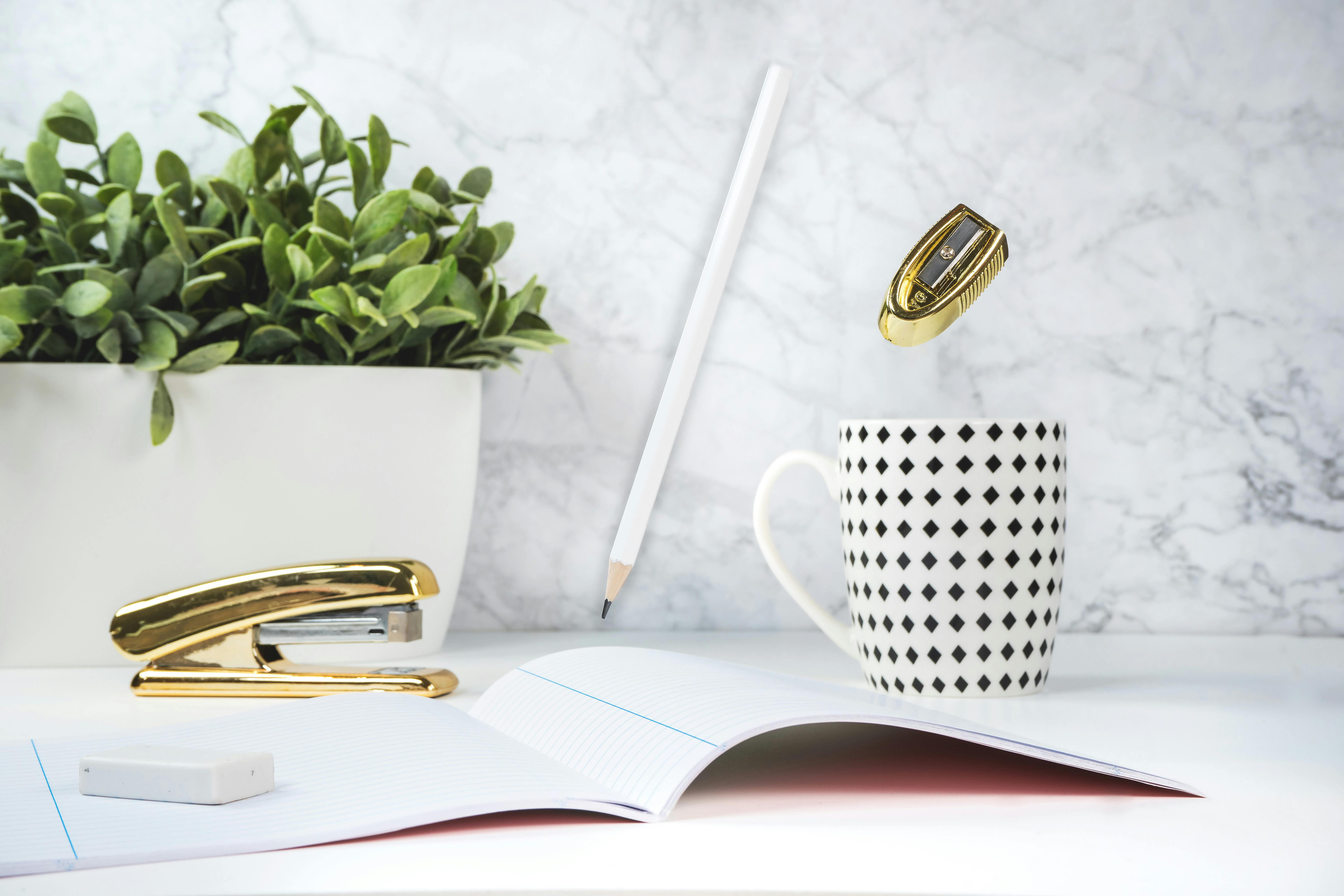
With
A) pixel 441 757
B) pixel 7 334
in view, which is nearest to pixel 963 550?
pixel 441 757

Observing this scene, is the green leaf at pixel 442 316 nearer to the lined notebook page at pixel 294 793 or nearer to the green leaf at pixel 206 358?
the green leaf at pixel 206 358

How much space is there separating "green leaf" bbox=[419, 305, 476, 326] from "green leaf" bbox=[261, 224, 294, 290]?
2.8 inches

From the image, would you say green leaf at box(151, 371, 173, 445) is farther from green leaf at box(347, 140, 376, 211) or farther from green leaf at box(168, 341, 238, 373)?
green leaf at box(347, 140, 376, 211)

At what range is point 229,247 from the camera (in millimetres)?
532

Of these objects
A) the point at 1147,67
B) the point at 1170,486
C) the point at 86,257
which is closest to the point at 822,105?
the point at 1147,67

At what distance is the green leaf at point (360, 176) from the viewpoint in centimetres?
57

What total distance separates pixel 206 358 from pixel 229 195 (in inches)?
3.8

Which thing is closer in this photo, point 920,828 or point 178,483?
point 920,828

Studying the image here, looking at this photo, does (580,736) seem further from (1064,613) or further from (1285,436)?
(1285,436)

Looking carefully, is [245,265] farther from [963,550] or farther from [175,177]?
[963,550]

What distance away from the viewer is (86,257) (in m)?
0.56

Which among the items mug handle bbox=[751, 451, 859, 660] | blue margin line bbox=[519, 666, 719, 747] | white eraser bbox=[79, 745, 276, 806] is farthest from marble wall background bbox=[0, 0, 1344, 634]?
white eraser bbox=[79, 745, 276, 806]

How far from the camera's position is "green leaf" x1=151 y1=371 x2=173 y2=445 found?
21.3 inches

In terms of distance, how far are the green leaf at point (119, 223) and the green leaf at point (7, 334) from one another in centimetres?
6
